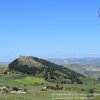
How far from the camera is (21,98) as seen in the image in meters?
59.2

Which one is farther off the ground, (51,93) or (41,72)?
(41,72)

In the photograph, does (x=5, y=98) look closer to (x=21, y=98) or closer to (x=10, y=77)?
(x=21, y=98)

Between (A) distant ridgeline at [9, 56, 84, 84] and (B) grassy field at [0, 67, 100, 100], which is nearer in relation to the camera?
(B) grassy field at [0, 67, 100, 100]

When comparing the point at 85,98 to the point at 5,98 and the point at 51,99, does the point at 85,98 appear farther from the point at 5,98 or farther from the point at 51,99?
the point at 5,98

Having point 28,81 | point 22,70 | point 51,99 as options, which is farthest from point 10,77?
point 51,99

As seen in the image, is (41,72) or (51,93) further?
(41,72)

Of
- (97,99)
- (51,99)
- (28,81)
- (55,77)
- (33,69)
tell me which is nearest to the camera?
(97,99)

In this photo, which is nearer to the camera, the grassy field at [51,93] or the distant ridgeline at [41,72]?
the grassy field at [51,93]

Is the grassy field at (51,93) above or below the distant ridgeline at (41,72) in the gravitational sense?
below

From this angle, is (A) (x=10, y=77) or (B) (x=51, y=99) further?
(A) (x=10, y=77)

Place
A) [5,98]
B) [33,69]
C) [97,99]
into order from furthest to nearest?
[33,69] < [97,99] < [5,98]

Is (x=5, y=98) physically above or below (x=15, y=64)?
below

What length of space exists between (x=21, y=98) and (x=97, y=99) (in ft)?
41.8

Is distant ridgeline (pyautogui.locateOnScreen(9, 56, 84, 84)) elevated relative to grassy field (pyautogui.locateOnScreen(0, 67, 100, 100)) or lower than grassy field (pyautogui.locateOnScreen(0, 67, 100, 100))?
elevated
